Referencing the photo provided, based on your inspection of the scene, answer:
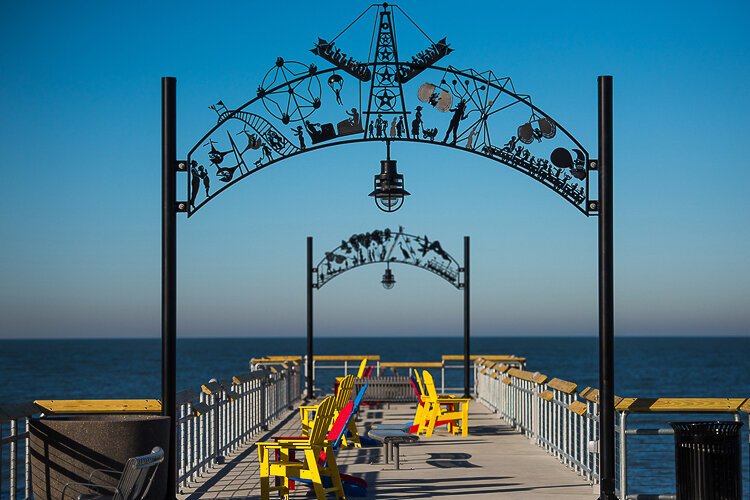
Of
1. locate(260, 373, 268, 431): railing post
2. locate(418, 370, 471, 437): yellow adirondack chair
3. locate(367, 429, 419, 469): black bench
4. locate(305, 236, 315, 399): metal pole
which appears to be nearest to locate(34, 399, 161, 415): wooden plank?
locate(367, 429, 419, 469): black bench

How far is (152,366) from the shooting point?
10119 cm

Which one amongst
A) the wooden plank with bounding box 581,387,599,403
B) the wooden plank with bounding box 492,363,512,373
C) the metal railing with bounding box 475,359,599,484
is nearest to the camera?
the wooden plank with bounding box 581,387,599,403

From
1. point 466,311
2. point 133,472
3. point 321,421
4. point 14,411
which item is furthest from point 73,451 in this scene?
point 466,311

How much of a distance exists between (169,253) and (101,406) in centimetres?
164

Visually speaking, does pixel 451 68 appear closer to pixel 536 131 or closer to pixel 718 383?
pixel 536 131

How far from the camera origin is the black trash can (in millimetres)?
9078

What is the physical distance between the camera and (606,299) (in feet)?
33.5

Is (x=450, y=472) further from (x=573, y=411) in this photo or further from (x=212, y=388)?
(x=212, y=388)

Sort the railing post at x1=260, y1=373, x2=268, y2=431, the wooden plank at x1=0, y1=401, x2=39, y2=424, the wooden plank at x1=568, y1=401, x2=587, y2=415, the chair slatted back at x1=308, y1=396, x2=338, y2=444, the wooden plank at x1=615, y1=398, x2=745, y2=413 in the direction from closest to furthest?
the wooden plank at x1=0, y1=401, x2=39, y2=424 < the wooden plank at x1=615, y1=398, x2=745, y2=413 < the chair slatted back at x1=308, y1=396, x2=338, y2=444 < the wooden plank at x1=568, y1=401, x2=587, y2=415 < the railing post at x1=260, y1=373, x2=268, y2=431

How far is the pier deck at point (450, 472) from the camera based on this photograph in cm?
1129

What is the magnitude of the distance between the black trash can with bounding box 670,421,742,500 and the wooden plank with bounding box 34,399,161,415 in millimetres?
4689

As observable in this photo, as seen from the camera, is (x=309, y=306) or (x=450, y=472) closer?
(x=450, y=472)

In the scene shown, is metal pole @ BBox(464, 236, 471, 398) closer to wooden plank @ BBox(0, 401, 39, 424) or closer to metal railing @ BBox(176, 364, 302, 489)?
metal railing @ BBox(176, 364, 302, 489)

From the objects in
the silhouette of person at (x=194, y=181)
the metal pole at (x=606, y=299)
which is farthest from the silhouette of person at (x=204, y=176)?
the metal pole at (x=606, y=299)
